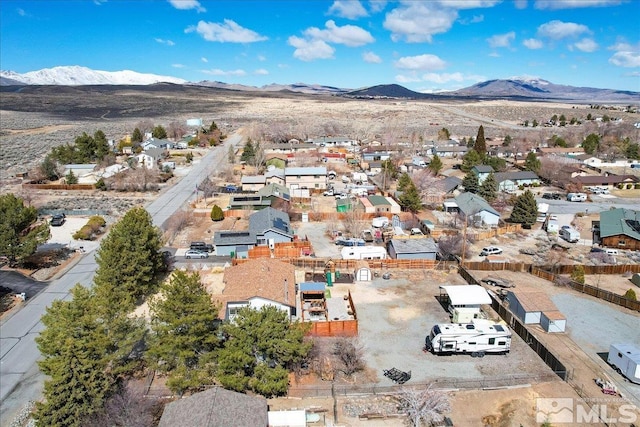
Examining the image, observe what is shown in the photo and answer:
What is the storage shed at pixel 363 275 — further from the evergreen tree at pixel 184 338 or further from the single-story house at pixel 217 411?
the single-story house at pixel 217 411

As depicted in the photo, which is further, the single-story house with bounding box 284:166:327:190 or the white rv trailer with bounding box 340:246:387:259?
the single-story house with bounding box 284:166:327:190

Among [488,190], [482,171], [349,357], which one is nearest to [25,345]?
[349,357]

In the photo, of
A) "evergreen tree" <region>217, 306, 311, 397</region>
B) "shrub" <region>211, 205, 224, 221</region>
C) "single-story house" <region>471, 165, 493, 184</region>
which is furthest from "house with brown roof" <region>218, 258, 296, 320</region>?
"single-story house" <region>471, 165, 493, 184</region>

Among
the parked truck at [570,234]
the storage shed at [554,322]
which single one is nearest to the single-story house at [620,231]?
the parked truck at [570,234]

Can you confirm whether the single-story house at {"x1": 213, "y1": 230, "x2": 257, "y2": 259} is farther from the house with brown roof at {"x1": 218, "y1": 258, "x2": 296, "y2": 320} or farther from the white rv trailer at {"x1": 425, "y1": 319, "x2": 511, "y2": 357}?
the white rv trailer at {"x1": 425, "y1": 319, "x2": 511, "y2": 357}

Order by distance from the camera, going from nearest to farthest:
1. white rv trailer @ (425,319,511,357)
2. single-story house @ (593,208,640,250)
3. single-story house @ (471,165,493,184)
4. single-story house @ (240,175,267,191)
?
white rv trailer @ (425,319,511,357) → single-story house @ (593,208,640,250) → single-story house @ (240,175,267,191) → single-story house @ (471,165,493,184)

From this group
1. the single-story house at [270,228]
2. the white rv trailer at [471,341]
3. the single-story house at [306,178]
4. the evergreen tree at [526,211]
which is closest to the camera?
the white rv trailer at [471,341]

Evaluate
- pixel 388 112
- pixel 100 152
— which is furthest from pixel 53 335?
pixel 388 112
